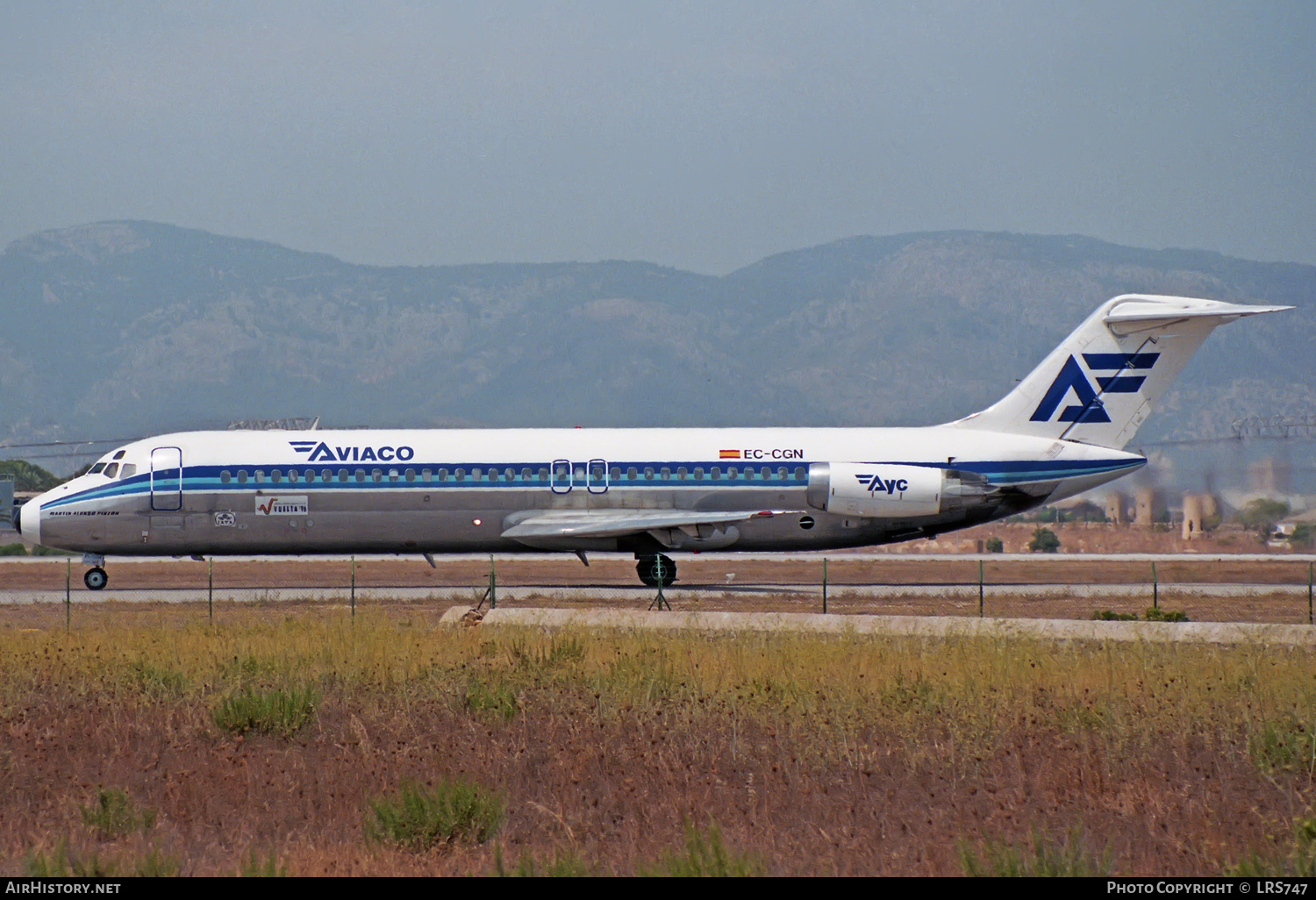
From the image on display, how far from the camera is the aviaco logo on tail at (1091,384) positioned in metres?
34.9

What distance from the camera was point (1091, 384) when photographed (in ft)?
115

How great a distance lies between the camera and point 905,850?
34.4 feet

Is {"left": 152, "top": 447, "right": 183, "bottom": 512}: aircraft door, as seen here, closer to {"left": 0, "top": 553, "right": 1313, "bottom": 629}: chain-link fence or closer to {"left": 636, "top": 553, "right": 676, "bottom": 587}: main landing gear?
{"left": 0, "top": 553, "right": 1313, "bottom": 629}: chain-link fence

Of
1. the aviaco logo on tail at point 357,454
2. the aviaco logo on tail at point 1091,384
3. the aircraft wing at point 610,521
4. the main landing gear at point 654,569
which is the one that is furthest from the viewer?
the aviaco logo on tail at point 1091,384

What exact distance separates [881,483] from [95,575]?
19.3 meters

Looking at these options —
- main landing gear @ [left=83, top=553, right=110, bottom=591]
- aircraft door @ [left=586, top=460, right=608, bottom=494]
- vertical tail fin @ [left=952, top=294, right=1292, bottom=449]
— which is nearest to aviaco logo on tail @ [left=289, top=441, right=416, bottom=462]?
aircraft door @ [left=586, top=460, right=608, bottom=494]

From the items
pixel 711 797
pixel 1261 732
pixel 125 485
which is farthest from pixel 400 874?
pixel 125 485

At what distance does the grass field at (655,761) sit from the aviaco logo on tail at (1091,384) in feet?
53.0

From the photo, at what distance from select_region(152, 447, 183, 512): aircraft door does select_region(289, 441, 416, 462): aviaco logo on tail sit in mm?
2851

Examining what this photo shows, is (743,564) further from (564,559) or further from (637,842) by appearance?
(637,842)

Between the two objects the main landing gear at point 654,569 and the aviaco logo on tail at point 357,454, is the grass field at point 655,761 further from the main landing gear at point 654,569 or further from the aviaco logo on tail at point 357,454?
the main landing gear at point 654,569

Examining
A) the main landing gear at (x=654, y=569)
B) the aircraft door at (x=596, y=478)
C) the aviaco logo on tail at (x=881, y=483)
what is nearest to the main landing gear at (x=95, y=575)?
the aircraft door at (x=596, y=478)

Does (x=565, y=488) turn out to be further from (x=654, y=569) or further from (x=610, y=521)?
(x=654, y=569)

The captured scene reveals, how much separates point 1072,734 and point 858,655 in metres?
5.03
